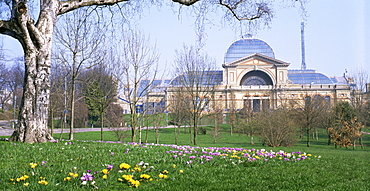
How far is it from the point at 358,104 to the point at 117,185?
3181cm

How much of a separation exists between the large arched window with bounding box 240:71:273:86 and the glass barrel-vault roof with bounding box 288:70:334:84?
637 centimetres

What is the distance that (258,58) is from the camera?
68.9 meters

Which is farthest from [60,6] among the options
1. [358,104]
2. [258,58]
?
[258,58]

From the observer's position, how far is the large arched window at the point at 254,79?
72.3 m

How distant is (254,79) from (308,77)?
13478mm

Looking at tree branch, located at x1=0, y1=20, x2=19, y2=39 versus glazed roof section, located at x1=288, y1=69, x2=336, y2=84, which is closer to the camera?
tree branch, located at x1=0, y1=20, x2=19, y2=39

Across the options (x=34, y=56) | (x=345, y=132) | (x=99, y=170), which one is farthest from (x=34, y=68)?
(x=345, y=132)

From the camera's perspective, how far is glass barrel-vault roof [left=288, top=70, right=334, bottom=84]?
2852 inches

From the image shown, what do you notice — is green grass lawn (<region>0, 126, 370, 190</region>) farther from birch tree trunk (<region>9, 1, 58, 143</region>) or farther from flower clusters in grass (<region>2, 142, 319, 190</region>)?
birch tree trunk (<region>9, 1, 58, 143</region>)

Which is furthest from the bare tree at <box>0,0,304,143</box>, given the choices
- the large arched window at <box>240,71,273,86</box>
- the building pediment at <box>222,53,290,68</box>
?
the large arched window at <box>240,71,273,86</box>

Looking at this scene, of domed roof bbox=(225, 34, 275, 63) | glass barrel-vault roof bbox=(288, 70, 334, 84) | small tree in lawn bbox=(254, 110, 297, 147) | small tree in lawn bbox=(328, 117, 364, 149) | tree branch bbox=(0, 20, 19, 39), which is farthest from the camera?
domed roof bbox=(225, 34, 275, 63)

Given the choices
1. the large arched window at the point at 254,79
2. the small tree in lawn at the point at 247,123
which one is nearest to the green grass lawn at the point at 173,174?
the small tree in lawn at the point at 247,123

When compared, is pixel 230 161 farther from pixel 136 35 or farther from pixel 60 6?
pixel 136 35

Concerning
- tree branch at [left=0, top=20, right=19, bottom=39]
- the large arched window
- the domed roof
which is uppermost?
the domed roof
